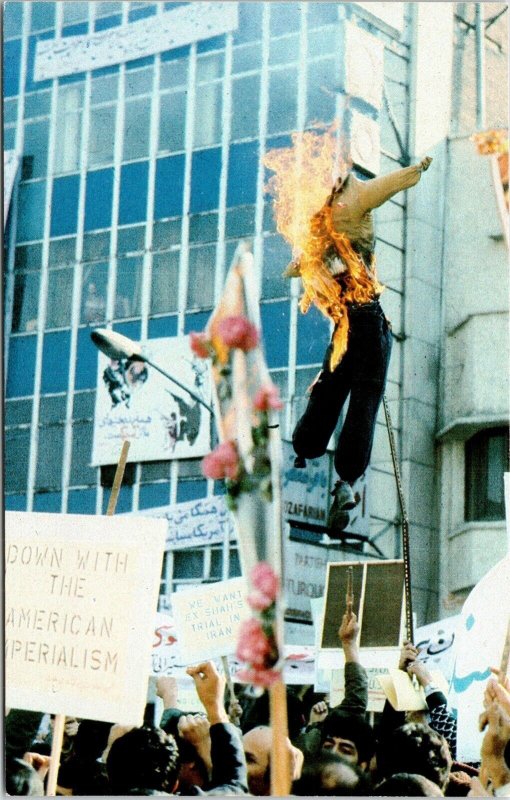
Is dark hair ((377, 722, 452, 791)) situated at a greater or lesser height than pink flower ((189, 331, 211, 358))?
lesser

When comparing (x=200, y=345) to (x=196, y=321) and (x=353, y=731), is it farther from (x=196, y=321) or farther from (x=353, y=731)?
(x=353, y=731)

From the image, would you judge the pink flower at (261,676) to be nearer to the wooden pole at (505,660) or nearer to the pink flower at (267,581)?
the pink flower at (267,581)

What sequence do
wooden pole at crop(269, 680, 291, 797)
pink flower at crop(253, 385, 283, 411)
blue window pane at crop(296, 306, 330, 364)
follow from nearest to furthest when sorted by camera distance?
1. wooden pole at crop(269, 680, 291, 797)
2. pink flower at crop(253, 385, 283, 411)
3. blue window pane at crop(296, 306, 330, 364)

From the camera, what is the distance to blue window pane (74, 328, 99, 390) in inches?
256

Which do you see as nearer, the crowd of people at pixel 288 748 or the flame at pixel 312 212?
the crowd of people at pixel 288 748

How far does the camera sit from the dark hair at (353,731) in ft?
18.5

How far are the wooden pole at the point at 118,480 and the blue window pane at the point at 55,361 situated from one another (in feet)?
1.56

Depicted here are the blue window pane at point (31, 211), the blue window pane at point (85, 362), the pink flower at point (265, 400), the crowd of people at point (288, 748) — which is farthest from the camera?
the blue window pane at point (31, 211)

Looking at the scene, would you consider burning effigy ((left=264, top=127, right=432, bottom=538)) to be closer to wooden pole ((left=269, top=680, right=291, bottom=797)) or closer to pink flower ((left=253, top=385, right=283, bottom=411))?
pink flower ((left=253, top=385, right=283, bottom=411))

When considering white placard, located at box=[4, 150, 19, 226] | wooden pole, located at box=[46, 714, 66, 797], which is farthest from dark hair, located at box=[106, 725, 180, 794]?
white placard, located at box=[4, 150, 19, 226]

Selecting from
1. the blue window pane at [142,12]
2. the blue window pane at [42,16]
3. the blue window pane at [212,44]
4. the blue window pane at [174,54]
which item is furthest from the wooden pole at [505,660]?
the blue window pane at [42,16]

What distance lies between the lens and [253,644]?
220 inches

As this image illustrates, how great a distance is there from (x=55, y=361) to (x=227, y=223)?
95 centimetres

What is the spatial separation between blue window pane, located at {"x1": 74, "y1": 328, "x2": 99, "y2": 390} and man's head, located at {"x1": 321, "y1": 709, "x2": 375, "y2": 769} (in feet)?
5.93
